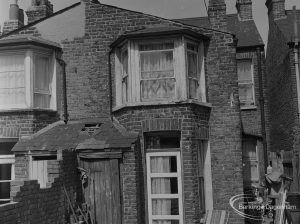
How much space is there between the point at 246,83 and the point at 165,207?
8209 mm

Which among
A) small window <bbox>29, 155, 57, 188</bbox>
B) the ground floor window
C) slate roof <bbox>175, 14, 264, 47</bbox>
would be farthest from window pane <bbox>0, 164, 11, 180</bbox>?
slate roof <bbox>175, 14, 264, 47</bbox>

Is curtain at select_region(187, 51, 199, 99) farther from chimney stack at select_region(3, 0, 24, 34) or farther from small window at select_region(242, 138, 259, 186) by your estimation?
chimney stack at select_region(3, 0, 24, 34)

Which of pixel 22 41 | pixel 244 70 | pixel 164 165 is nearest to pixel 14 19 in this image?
pixel 22 41

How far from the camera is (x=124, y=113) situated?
35.1 ft

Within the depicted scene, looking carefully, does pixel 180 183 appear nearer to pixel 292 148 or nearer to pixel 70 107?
pixel 70 107

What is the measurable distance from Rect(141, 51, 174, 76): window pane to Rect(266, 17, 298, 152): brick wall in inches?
248

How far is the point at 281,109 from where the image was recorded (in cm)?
1691

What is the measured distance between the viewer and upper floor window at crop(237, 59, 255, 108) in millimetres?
16109

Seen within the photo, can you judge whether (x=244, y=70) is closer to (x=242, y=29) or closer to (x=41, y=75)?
(x=242, y=29)

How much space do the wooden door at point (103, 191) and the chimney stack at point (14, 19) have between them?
265 inches

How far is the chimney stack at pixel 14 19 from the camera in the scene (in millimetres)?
13638

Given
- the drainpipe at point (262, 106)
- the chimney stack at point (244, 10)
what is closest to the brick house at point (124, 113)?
the drainpipe at point (262, 106)

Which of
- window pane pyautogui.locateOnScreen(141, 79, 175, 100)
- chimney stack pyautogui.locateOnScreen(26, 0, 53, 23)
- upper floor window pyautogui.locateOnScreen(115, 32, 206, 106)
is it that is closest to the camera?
upper floor window pyautogui.locateOnScreen(115, 32, 206, 106)

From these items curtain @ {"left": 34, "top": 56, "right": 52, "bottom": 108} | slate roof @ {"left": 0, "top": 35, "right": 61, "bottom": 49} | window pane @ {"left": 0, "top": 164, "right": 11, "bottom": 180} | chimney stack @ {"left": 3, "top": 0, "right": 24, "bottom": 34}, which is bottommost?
window pane @ {"left": 0, "top": 164, "right": 11, "bottom": 180}
